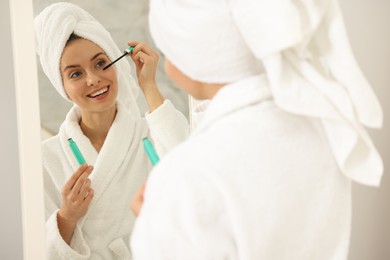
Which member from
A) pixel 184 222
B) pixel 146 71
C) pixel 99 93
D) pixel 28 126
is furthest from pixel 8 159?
pixel 184 222

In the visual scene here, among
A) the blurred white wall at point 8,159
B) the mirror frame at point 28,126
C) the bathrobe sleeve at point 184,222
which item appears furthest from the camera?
the blurred white wall at point 8,159

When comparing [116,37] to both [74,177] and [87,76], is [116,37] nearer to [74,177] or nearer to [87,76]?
[87,76]

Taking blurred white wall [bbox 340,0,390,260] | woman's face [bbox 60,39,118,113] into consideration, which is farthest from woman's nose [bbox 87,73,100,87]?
blurred white wall [bbox 340,0,390,260]

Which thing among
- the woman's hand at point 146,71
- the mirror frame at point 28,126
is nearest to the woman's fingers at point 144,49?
the woman's hand at point 146,71

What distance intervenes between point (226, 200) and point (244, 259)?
0.09m

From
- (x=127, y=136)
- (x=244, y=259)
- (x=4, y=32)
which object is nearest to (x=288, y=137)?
(x=244, y=259)

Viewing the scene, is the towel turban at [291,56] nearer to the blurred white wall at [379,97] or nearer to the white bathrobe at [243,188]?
the white bathrobe at [243,188]

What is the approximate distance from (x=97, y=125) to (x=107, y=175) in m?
0.12

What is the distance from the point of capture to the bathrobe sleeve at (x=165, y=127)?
1.15 meters

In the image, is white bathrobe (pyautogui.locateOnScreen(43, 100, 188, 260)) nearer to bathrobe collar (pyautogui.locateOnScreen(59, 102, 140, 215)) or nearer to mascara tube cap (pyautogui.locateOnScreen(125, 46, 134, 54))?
bathrobe collar (pyautogui.locateOnScreen(59, 102, 140, 215))

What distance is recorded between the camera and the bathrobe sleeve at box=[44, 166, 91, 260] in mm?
1124

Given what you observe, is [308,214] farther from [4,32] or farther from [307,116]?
[4,32]

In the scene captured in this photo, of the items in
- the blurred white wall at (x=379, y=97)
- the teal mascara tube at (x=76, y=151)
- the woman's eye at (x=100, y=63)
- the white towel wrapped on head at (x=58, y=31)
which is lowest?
the blurred white wall at (x=379, y=97)

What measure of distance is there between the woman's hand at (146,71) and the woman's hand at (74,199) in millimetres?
223
